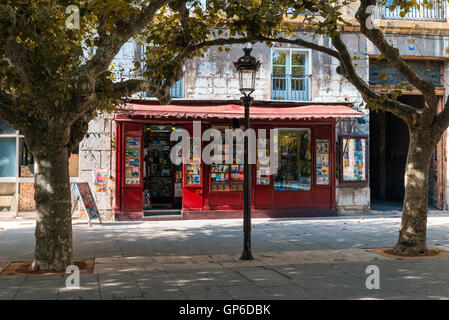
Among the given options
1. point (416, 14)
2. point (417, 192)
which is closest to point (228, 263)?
point (417, 192)

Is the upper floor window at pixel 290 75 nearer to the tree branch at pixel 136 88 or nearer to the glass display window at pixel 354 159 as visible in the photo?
the glass display window at pixel 354 159

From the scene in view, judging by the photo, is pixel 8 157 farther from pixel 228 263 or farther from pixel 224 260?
pixel 228 263

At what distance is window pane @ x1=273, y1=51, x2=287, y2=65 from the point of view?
47.3ft

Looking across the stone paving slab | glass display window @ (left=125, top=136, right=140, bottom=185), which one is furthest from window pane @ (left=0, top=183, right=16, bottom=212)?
the stone paving slab

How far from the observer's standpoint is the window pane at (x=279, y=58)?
14.4 meters

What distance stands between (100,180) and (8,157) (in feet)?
8.76

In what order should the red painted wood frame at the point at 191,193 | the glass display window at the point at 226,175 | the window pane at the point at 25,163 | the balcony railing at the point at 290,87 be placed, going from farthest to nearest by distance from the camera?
the balcony railing at the point at 290,87 → the glass display window at the point at 226,175 → the red painted wood frame at the point at 191,193 → the window pane at the point at 25,163

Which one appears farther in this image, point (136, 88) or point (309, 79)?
point (309, 79)

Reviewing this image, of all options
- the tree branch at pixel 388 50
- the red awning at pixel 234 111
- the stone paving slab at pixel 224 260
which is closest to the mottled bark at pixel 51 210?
the stone paving slab at pixel 224 260

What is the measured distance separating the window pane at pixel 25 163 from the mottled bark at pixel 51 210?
259 inches

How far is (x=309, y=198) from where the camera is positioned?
46.1 ft

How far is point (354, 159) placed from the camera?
1427 centimetres
